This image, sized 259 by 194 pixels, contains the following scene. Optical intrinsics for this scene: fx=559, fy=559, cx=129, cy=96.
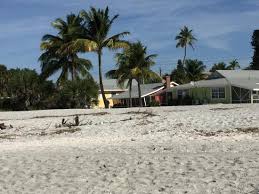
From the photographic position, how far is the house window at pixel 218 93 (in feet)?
198

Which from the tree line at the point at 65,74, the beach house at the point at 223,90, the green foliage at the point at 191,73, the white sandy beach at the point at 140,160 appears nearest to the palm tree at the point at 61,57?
the tree line at the point at 65,74

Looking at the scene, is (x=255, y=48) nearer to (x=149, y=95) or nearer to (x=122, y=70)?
(x=149, y=95)

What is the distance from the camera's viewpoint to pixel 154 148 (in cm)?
1380

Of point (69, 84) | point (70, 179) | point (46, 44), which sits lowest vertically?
point (70, 179)

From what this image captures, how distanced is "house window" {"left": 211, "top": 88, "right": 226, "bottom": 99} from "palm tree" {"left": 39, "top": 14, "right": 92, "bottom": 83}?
1403cm

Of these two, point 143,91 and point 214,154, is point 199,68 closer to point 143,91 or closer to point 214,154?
point 143,91

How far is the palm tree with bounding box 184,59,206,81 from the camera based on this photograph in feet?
279

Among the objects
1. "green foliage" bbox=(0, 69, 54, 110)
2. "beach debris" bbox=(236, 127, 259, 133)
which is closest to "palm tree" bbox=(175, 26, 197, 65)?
"green foliage" bbox=(0, 69, 54, 110)

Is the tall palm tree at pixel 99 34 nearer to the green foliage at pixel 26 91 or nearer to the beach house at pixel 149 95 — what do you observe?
the green foliage at pixel 26 91

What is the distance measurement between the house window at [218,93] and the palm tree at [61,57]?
46.0ft

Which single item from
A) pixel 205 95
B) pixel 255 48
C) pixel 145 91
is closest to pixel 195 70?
pixel 145 91

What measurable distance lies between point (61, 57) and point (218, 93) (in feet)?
57.2

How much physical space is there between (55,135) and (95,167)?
9103 millimetres

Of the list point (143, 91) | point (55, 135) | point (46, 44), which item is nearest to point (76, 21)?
point (46, 44)
